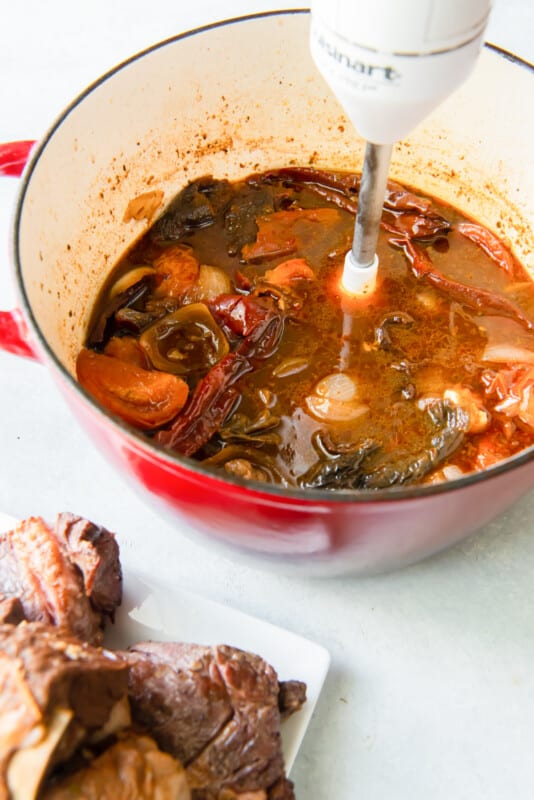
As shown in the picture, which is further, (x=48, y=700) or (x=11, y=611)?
(x=11, y=611)

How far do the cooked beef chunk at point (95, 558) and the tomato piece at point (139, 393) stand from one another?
0.63ft

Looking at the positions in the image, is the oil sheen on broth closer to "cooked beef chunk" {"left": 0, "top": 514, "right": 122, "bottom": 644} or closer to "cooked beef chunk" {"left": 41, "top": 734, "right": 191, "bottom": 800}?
"cooked beef chunk" {"left": 0, "top": 514, "right": 122, "bottom": 644}

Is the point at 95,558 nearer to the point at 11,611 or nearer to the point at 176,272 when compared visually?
the point at 11,611

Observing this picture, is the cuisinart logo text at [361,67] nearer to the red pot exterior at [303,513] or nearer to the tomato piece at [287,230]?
the red pot exterior at [303,513]

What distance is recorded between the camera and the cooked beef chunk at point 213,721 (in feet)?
3.38

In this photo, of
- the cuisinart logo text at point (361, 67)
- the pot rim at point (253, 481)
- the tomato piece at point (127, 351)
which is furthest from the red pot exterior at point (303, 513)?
the cuisinart logo text at point (361, 67)

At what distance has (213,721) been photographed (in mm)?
1042

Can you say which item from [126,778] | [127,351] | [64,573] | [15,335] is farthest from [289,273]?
[126,778]

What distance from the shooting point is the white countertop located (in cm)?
118

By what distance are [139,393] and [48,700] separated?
0.54 metres

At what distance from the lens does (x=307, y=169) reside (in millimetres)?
1786

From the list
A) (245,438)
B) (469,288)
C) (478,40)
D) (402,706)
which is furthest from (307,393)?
(478,40)

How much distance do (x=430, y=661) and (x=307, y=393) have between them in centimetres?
44

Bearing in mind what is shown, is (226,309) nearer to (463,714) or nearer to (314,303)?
(314,303)
